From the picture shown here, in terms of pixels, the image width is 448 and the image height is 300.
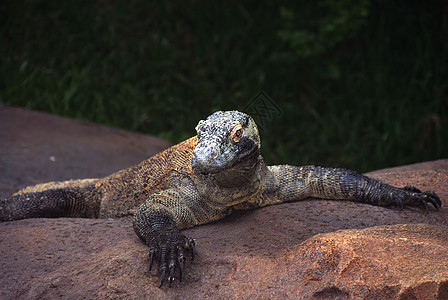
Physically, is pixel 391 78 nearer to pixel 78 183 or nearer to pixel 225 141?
pixel 78 183

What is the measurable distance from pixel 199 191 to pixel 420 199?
60.6 inches

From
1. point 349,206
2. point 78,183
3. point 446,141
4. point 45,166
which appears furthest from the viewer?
point 446,141

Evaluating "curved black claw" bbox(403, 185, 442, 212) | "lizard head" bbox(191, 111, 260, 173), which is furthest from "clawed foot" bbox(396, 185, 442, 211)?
"lizard head" bbox(191, 111, 260, 173)

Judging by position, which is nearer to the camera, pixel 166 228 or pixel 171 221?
pixel 166 228

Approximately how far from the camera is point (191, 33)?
32.1 feet

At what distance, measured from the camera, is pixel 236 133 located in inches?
125

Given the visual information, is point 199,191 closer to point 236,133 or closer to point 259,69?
point 236,133

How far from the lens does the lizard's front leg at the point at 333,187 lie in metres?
3.91

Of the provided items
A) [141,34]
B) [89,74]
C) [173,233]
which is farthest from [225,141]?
[141,34]

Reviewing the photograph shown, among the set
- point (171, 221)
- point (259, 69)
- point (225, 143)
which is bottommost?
point (171, 221)

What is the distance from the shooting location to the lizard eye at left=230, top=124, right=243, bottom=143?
3.16 metres

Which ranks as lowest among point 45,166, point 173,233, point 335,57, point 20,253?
point 45,166

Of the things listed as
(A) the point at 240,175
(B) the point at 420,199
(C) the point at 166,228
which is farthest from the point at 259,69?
(C) the point at 166,228

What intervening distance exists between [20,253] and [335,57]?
6.33 metres
